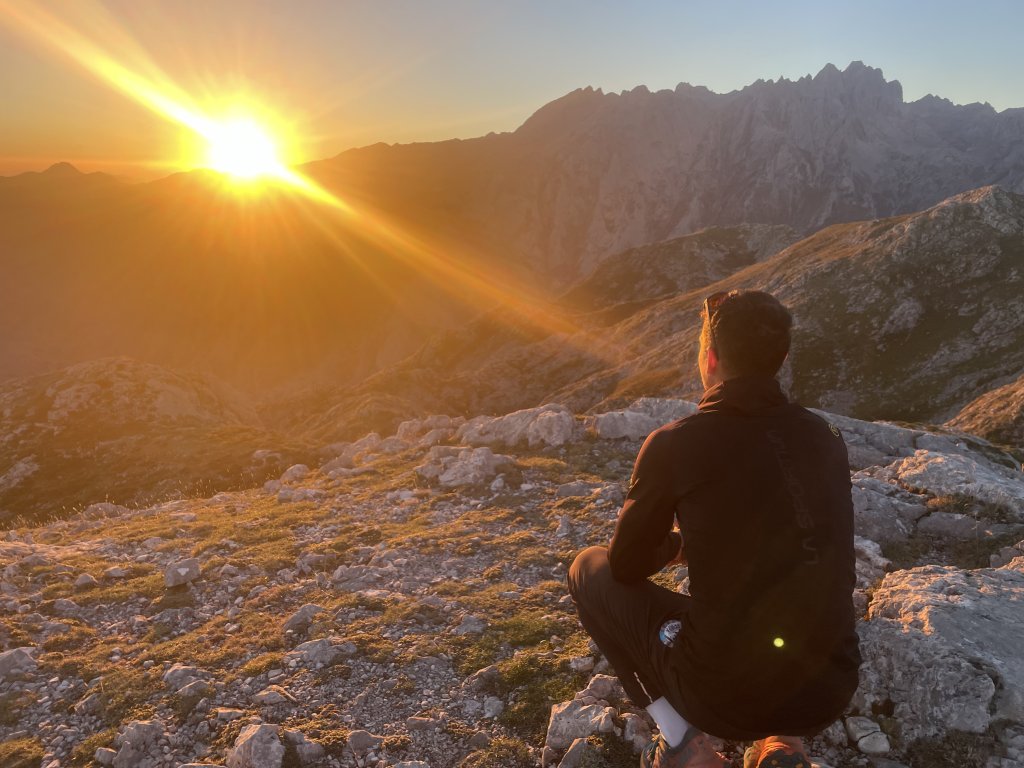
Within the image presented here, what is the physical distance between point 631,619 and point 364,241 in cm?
17369

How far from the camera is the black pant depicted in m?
4.38

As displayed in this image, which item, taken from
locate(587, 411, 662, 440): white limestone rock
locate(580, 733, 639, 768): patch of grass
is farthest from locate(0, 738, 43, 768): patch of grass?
locate(587, 411, 662, 440): white limestone rock

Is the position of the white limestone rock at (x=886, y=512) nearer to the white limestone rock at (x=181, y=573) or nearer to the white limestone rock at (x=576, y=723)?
the white limestone rock at (x=576, y=723)

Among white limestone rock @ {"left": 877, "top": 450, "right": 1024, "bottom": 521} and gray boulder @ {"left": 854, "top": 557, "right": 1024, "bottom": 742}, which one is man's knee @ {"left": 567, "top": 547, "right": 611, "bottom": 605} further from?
white limestone rock @ {"left": 877, "top": 450, "right": 1024, "bottom": 521}

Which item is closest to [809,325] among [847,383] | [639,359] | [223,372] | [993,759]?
[847,383]

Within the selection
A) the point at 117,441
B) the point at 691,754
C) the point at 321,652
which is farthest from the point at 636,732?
the point at 117,441

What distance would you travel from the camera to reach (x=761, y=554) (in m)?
3.52

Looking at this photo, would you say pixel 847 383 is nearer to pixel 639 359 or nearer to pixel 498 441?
pixel 639 359

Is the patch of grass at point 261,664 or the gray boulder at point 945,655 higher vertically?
the gray boulder at point 945,655

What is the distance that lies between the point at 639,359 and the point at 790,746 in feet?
210

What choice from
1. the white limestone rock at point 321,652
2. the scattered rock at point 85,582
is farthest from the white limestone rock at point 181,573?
the white limestone rock at point 321,652

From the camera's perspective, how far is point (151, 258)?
144625 millimetres

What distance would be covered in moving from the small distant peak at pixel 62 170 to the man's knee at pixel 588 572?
24629 centimetres

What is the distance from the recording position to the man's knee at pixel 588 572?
497cm
